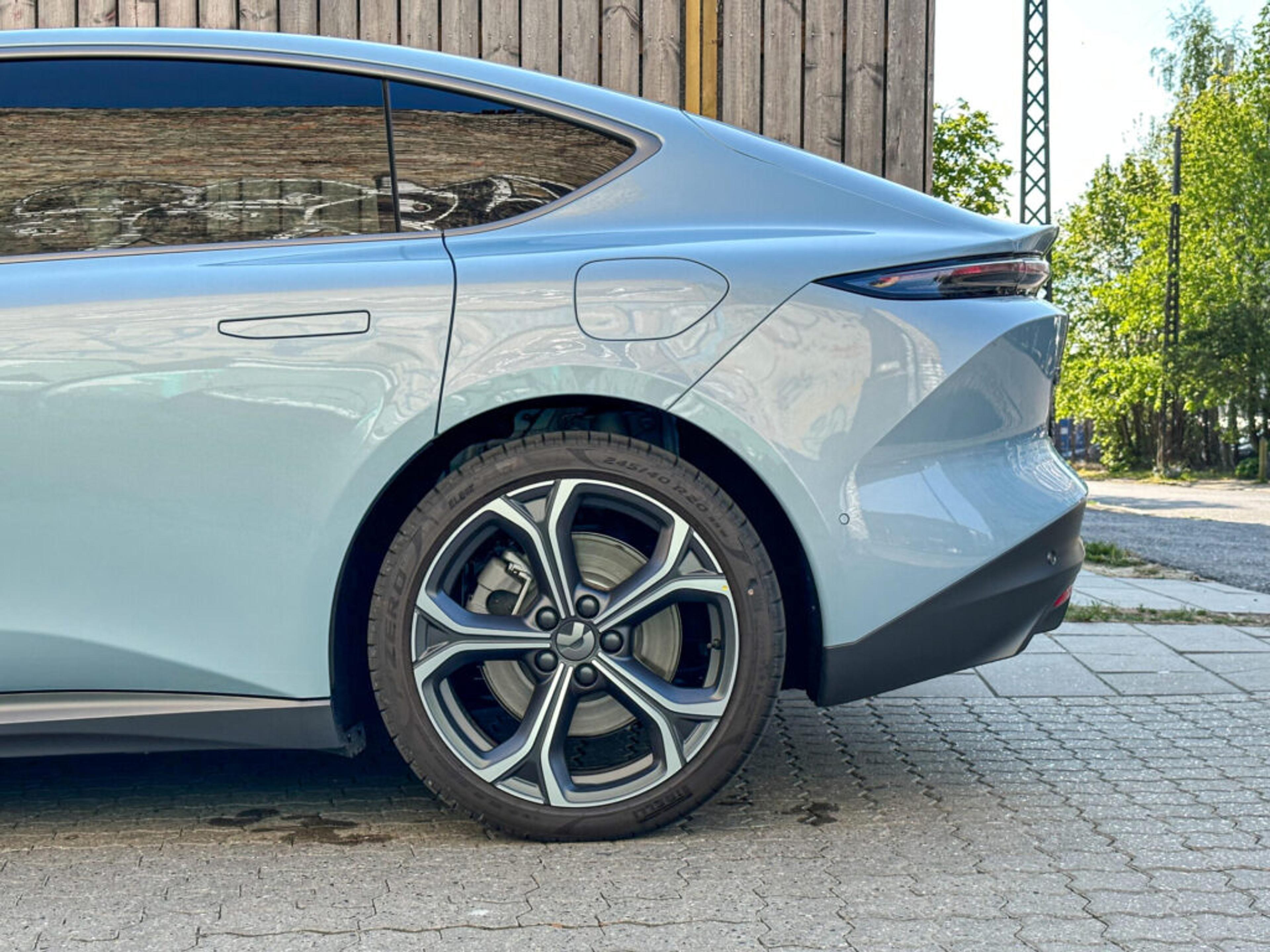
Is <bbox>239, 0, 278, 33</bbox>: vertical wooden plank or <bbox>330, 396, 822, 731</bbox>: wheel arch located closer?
<bbox>330, 396, 822, 731</bbox>: wheel arch

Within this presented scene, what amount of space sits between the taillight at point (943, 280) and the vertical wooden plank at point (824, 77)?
2.63 meters

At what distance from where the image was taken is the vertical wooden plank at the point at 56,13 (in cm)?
536

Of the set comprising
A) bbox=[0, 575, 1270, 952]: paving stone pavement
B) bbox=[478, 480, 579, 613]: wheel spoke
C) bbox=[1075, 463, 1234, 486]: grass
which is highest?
bbox=[478, 480, 579, 613]: wheel spoke

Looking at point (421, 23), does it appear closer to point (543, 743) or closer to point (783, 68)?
point (783, 68)

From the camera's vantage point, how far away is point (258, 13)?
17.7 ft

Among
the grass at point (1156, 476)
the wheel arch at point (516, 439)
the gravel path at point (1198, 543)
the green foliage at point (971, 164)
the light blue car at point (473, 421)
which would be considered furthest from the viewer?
the grass at point (1156, 476)

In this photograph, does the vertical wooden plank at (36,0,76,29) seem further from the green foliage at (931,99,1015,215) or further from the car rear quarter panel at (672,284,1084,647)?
the green foliage at (931,99,1015,215)

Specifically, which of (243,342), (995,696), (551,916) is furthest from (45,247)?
(995,696)

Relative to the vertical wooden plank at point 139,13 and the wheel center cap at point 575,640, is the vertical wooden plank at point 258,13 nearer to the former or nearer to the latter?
the vertical wooden plank at point 139,13

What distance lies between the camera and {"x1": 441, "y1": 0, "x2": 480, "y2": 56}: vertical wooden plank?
5.51m

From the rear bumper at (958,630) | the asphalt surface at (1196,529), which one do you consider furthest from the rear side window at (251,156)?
the asphalt surface at (1196,529)

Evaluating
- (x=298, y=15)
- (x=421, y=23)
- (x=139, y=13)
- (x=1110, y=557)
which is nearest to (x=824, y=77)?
(x=421, y=23)

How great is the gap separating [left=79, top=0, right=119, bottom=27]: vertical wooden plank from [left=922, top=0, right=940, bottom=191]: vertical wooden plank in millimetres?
3161

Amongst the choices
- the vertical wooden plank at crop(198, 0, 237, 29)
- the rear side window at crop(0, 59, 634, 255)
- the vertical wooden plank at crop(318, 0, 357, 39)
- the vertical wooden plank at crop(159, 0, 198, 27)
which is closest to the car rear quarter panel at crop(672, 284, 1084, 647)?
the rear side window at crop(0, 59, 634, 255)
